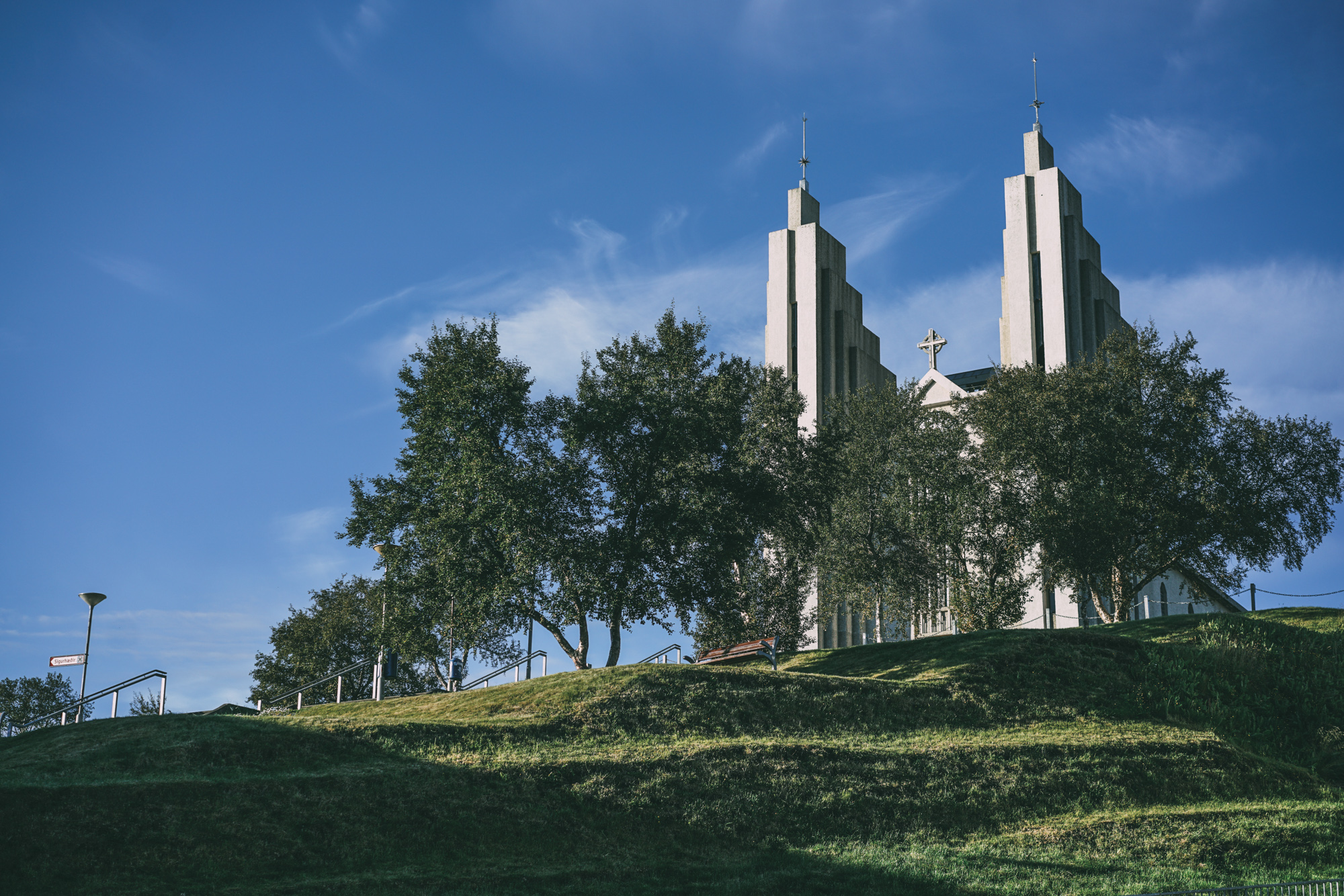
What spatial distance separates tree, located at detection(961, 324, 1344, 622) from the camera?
37.2m

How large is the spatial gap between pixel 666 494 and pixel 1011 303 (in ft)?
120

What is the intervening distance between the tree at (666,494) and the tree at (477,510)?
85cm

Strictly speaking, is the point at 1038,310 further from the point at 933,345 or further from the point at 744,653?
the point at 744,653

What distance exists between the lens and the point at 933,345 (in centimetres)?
5447

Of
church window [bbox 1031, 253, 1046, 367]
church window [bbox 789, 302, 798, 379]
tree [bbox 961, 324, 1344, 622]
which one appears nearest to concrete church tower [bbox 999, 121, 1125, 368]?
church window [bbox 1031, 253, 1046, 367]

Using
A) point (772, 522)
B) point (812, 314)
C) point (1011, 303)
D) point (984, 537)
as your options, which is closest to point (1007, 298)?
point (1011, 303)

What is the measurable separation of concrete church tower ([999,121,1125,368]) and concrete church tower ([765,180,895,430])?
9304 mm

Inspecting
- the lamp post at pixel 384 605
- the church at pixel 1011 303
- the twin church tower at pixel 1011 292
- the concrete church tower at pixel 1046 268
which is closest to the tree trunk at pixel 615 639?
the lamp post at pixel 384 605

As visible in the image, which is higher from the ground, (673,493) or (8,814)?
(673,493)

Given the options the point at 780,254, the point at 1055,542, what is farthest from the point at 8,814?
the point at 780,254

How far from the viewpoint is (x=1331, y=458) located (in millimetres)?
38875

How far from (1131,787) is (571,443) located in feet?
53.7

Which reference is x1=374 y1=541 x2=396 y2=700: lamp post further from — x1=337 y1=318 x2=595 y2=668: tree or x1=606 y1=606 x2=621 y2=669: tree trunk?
x1=606 y1=606 x2=621 y2=669: tree trunk

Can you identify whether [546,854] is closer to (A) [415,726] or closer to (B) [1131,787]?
(A) [415,726]
